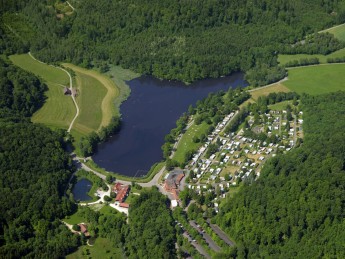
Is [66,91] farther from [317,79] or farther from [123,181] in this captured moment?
[317,79]

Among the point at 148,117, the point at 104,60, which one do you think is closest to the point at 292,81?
the point at 148,117

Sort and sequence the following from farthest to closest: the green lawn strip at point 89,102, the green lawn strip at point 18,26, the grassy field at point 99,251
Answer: the green lawn strip at point 18,26 < the green lawn strip at point 89,102 < the grassy field at point 99,251

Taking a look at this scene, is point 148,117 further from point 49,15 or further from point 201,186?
point 49,15

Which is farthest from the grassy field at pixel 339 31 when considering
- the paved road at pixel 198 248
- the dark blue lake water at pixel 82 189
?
the paved road at pixel 198 248

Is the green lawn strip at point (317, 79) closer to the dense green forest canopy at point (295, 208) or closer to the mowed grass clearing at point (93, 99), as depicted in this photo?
the dense green forest canopy at point (295, 208)

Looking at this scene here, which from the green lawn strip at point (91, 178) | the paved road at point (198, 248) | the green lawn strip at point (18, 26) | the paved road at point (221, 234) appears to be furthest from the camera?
the green lawn strip at point (18, 26)

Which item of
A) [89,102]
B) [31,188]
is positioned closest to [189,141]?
[89,102]

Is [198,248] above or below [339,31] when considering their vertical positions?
below
